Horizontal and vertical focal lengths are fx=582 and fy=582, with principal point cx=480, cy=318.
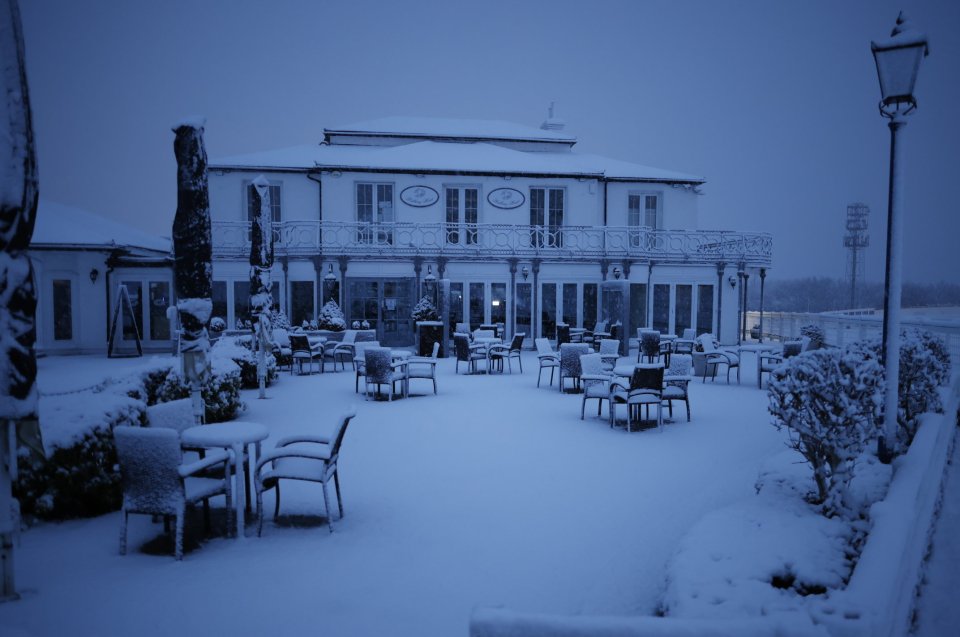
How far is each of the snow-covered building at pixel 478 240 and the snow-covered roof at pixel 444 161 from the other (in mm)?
81

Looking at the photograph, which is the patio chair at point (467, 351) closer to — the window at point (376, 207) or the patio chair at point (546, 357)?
the patio chair at point (546, 357)

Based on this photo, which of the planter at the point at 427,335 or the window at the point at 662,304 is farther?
the window at the point at 662,304

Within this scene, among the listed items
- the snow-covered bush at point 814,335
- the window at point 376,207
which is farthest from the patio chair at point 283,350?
the snow-covered bush at point 814,335

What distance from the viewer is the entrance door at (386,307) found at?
61.2 ft

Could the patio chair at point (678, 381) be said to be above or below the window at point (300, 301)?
below

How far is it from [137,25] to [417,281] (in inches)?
377

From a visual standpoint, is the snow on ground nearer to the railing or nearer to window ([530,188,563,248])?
the railing

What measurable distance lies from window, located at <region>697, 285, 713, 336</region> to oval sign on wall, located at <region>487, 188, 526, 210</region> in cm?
700

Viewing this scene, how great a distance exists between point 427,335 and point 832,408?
12.3m

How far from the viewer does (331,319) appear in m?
16.0

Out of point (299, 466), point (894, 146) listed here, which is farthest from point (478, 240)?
point (299, 466)

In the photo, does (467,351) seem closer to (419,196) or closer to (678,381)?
(678,381)

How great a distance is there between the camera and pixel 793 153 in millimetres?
144000

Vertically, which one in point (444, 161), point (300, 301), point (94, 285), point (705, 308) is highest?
point (444, 161)
